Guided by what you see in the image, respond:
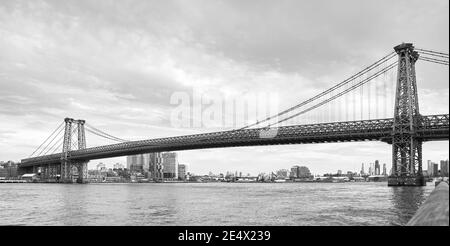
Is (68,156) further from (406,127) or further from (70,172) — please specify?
(406,127)

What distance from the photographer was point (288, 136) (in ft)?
249

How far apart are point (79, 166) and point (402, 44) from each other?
103m

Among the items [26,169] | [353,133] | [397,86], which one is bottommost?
[26,169]

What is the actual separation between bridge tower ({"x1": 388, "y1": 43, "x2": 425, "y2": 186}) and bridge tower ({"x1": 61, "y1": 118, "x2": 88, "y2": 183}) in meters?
94.4

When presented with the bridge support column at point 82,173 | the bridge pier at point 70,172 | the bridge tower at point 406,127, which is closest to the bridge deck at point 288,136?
the bridge tower at point 406,127

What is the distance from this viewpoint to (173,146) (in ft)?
300

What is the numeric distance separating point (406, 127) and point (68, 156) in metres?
98.7

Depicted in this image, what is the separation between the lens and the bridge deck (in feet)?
181

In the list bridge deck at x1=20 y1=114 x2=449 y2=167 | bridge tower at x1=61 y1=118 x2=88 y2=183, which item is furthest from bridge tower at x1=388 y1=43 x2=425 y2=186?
bridge tower at x1=61 y1=118 x2=88 y2=183

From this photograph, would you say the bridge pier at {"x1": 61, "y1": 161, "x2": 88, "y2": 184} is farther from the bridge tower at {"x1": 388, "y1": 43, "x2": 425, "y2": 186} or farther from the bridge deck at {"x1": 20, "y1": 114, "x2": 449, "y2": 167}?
the bridge tower at {"x1": 388, "y1": 43, "x2": 425, "y2": 186}

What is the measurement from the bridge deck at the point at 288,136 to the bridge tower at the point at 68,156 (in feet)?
66.1
